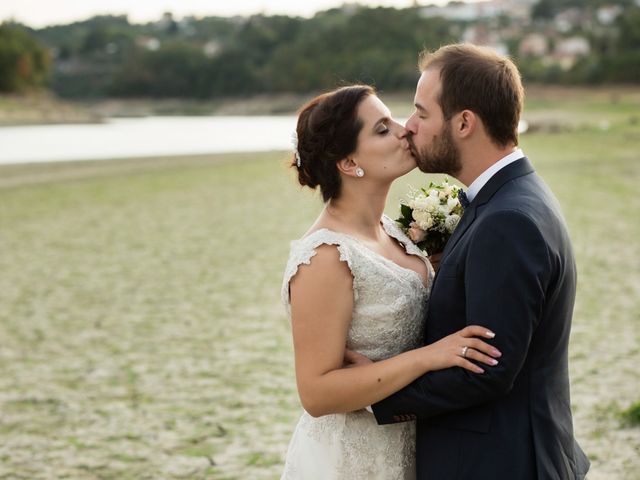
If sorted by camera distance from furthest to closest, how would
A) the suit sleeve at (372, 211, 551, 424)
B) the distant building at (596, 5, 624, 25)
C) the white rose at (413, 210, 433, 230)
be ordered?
the distant building at (596, 5, 624, 25) → the white rose at (413, 210, 433, 230) → the suit sleeve at (372, 211, 551, 424)

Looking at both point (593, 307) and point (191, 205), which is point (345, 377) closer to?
point (593, 307)

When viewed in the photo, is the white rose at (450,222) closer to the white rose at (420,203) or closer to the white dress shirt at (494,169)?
the white rose at (420,203)

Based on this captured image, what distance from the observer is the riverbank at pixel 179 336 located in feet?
18.9

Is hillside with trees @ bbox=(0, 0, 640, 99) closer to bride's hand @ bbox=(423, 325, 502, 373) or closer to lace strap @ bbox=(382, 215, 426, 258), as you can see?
lace strap @ bbox=(382, 215, 426, 258)

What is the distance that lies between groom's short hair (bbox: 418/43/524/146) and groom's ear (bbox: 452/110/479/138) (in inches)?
0.6

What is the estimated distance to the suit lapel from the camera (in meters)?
2.64

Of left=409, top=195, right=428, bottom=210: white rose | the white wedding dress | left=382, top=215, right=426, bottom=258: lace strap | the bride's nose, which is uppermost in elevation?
the bride's nose

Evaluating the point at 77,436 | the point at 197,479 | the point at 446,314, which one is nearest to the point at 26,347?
the point at 77,436

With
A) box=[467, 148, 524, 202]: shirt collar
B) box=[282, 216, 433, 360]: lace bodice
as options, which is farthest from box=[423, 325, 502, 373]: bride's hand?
box=[467, 148, 524, 202]: shirt collar

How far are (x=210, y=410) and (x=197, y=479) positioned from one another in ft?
4.27

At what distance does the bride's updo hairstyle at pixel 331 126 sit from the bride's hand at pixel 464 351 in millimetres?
745

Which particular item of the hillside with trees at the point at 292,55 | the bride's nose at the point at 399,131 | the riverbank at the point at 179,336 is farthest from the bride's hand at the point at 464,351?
the hillside with trees at the point at 292,55

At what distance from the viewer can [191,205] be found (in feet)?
63.0

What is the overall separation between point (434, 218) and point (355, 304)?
23.9 inches
